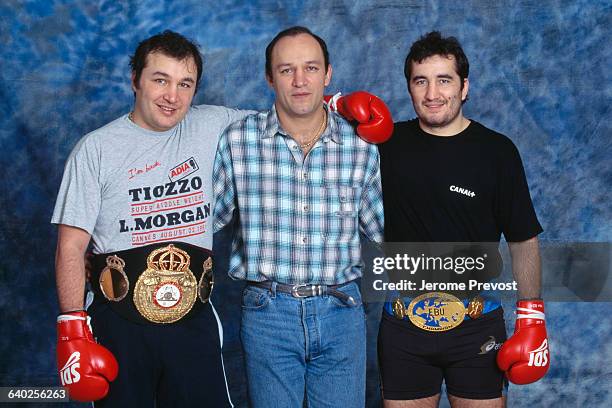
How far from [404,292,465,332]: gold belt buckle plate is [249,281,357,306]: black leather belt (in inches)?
9.1

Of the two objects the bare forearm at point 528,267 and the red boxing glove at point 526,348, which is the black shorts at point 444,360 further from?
the bare forearm at point 528,267

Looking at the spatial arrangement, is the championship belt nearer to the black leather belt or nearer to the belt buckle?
the black leather belt

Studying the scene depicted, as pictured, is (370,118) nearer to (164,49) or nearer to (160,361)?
(164,49)

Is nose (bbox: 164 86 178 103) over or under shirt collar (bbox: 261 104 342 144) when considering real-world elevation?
over

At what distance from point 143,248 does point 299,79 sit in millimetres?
783

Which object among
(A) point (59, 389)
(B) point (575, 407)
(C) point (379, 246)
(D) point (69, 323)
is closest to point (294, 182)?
(C) point (379, 246)

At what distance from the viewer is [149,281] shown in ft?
9.61

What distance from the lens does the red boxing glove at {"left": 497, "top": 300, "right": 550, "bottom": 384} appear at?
2.99 metres

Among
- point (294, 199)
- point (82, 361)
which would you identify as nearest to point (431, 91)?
point (294, 199)

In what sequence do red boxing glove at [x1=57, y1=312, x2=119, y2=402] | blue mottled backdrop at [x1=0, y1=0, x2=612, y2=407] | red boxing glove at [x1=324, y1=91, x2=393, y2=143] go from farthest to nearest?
blue mottled backdrop at [x1=0, y1=0, x2=612, y2=407] < red boxing glove at [x1=324, y1=91, x2=393, y2=143] < red boxing glove at [x1=57, y1=312, x2=119, y2=402]

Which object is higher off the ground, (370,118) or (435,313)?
(370,118)

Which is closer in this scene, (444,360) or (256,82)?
(444,360)

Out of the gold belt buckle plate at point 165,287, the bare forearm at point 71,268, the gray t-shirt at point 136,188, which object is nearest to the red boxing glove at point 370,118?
the gray t-shirt at point 136,188

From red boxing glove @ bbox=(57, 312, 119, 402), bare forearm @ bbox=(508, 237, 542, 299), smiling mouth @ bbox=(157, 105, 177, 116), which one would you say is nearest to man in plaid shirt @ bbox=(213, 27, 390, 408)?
smiling mouth @ bbox=(157, 105, 177, 116)
